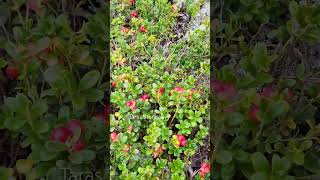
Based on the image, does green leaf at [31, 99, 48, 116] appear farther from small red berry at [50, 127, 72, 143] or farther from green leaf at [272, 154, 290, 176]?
green leaf at [272, 154, 290, 176]

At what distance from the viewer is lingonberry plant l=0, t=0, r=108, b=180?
3.90ft

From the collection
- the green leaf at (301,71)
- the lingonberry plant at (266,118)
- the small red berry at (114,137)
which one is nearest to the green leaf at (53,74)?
the small red berry at (114,137)

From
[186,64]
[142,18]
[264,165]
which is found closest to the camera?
[264,165]

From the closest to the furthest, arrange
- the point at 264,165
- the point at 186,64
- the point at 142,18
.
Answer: the point at 264,165 → the point at 186,64 → the point at 142,18

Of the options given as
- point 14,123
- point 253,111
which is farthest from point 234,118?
point 14,123

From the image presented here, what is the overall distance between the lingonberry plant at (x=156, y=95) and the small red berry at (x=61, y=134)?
0.63ft

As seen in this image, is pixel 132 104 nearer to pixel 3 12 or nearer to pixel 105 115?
pixel 105 115

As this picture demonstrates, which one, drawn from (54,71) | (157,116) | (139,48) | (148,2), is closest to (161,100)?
(157,116)

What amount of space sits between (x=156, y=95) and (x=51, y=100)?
1.05 feet

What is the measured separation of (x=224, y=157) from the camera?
4.04 feet

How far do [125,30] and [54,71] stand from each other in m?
0.63

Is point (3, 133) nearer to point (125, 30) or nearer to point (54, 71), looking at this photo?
point (54, 71)

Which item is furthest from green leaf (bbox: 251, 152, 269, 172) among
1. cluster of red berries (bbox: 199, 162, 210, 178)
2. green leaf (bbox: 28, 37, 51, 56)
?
green leaf (bbox: 28, 37, 51, 56)

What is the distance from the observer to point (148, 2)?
192cm
